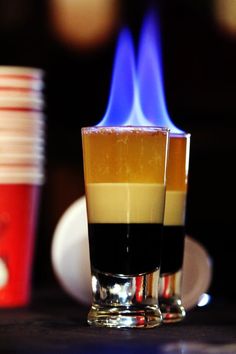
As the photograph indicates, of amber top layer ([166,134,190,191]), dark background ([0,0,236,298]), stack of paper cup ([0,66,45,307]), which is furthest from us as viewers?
dark background ([0,0,236,298])

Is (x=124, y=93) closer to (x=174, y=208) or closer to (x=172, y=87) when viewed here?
(x=174, y=208)

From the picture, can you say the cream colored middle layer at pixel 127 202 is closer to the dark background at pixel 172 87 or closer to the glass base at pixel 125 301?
the glass base at pixel 125 301

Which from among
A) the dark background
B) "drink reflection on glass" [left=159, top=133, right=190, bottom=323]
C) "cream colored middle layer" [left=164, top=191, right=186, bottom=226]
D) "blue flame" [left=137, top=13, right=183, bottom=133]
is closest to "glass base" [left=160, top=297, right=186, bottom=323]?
"drink reflection on glass" [left=159, top=133, right=190, bottom=323]

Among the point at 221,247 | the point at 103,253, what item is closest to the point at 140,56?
the point at 103,253

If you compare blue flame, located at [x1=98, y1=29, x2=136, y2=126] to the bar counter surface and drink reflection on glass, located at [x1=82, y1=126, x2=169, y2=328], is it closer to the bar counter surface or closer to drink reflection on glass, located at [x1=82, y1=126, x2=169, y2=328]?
drink reflection on glass, located at [x1=82, y1=126, x2=169, y2=328]

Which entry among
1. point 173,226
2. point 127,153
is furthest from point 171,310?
point 127,153

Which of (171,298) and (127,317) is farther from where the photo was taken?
(171,298)
